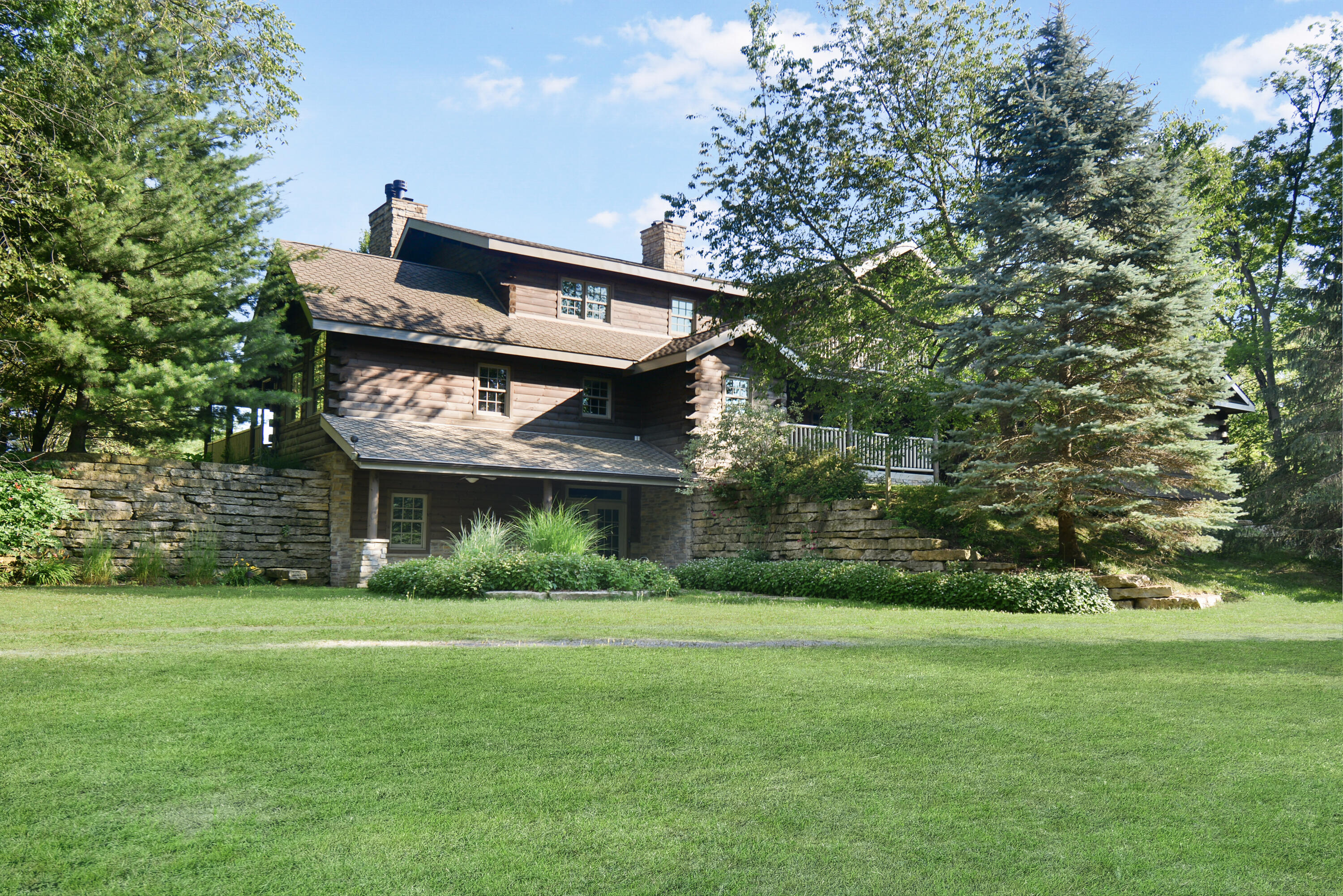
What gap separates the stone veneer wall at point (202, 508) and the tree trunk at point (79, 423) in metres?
0.73

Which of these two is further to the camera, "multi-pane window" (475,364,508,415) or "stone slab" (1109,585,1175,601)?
"multi-pane window" (475,364,508,415)

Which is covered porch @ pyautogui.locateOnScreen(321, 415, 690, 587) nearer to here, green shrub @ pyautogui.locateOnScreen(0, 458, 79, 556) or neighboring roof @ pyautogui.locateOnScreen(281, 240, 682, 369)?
neighboring roof @ pyautogui.locateOnScreen(281, 240, 682, 369)

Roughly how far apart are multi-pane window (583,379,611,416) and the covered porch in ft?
2.67

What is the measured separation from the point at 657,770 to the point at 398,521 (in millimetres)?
16875

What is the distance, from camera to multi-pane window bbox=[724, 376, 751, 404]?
2095 centimetres

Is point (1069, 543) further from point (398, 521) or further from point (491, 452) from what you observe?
point (398, 521)

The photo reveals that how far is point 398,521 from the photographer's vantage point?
19.2 meters

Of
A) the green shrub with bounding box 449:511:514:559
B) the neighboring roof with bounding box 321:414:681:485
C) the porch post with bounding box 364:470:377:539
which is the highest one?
the neighboring roof with bounding box 321:414:681:485

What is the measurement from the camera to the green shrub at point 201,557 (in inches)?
592

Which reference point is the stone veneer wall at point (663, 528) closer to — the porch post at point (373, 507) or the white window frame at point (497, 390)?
the white window frame at point (497, 390)

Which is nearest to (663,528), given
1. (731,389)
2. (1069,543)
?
(731,389)

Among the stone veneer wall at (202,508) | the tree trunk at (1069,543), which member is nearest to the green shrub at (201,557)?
the stone veneer wall at (202,508)

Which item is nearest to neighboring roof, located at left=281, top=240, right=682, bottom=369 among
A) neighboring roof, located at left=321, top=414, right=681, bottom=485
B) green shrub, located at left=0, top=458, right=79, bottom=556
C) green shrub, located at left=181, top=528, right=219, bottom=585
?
neighboring roof, located at left=321, top=414, right=681, bottom=485

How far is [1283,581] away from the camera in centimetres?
1662
